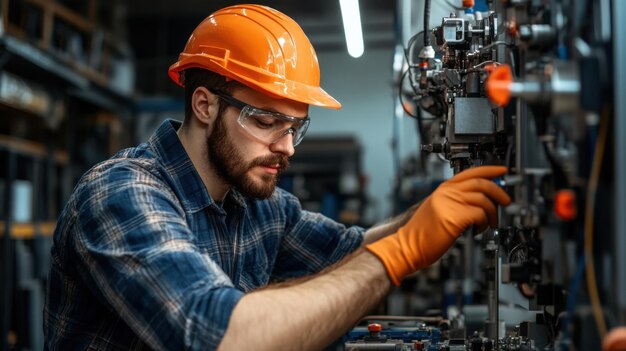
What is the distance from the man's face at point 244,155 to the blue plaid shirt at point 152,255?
0.07 metres

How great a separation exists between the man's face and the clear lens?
1 cm

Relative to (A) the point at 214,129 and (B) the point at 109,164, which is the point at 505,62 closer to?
(A) the point at 214,129

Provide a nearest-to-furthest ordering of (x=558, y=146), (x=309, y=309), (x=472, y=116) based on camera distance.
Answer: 1. (x=558, y=146)
2. (x=309, y=309)
3. (x=472, y=116)

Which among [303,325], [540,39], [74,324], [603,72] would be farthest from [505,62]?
→ [74,324]

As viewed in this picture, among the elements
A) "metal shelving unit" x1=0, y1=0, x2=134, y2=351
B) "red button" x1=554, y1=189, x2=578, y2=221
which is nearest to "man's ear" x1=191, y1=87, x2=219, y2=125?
"red button" x1=554, y1=189, x2=578, y2=221

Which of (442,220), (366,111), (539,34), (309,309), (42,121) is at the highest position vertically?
(366,111)

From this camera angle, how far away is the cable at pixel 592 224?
3.37 feet

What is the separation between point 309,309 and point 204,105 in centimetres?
64

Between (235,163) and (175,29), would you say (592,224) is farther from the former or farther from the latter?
(175,29)

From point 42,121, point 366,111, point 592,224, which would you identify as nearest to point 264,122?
point 592,224

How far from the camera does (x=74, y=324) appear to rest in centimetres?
152

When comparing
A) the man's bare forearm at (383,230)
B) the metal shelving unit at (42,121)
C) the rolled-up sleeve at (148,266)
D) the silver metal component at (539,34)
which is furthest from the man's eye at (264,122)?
the metal shelving unit at (42,121)

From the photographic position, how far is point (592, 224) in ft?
3.47

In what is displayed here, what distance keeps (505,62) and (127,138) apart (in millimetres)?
7149
